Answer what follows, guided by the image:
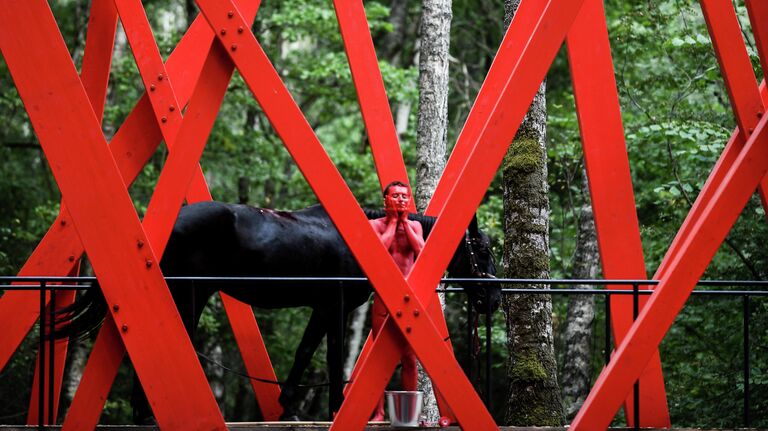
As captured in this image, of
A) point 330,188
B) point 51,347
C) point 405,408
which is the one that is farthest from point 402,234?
point 51,347

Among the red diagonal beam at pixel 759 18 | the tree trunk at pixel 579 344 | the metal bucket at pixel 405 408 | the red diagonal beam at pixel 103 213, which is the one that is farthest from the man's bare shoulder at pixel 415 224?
the tree trunk at pixel 579 344

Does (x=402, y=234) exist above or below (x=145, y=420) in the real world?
above

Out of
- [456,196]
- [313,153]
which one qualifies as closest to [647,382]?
[456,196]

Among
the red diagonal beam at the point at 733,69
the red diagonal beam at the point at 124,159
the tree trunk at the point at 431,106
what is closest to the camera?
the red diagonal beam at the point at 733,69

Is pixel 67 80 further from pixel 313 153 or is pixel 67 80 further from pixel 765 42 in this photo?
pixel 765 42

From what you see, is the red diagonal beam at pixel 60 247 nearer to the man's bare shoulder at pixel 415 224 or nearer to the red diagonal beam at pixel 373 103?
the red diagonal beam at pixel 373 103

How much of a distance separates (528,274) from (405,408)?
254cm

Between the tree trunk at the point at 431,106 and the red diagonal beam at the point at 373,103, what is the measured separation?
A: 2.23 meters

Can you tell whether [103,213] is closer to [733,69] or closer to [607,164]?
[607,164]

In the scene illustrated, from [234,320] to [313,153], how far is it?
11.9 feet

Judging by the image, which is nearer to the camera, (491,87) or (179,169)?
(179,169)

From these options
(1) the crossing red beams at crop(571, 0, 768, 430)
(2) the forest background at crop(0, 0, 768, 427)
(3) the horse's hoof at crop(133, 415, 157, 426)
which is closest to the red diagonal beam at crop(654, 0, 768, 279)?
(1) the crossing red beams at crop(571, 0, 768, 430)

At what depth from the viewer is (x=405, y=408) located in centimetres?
727

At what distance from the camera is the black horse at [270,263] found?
8.83 metres
